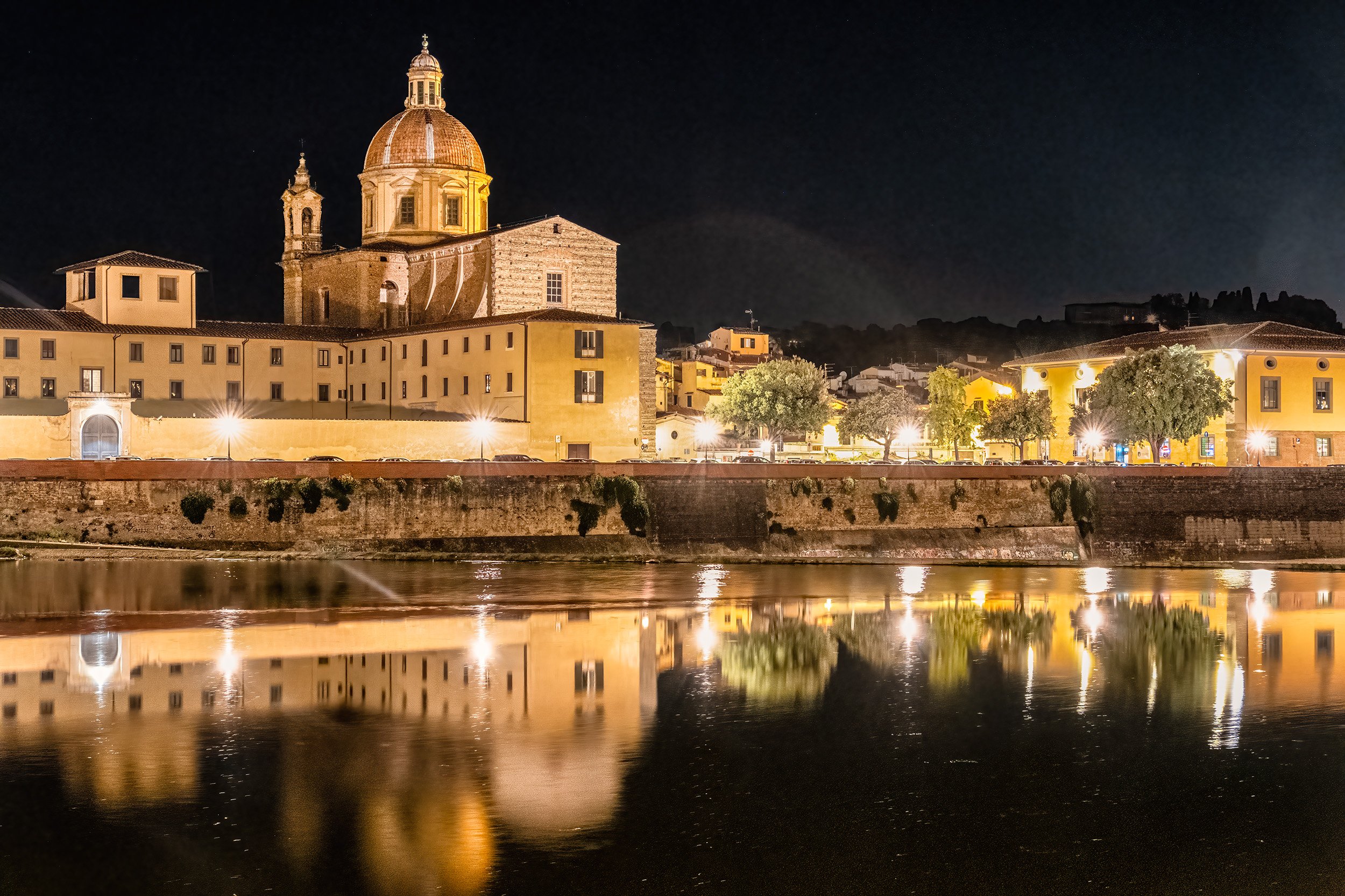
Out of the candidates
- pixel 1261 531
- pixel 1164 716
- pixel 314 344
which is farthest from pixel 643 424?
pixel 1164 716

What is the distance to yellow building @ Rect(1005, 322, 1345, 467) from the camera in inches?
2361

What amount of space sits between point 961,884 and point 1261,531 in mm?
38500

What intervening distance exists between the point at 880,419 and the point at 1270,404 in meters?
17.0

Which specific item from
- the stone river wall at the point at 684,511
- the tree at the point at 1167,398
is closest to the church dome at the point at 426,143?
the stone river wall at the point at 684,511

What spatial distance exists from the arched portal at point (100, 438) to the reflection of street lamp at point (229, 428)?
9.34 feet

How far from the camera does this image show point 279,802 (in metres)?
16.0

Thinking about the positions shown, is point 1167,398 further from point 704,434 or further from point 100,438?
point 100,438

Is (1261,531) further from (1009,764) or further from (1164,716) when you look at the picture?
(1009,764)

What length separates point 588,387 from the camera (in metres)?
53.2

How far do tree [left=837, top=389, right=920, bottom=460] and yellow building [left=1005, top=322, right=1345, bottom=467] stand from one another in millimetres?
9701

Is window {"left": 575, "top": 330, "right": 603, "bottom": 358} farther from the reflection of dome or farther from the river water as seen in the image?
the reflection of dome

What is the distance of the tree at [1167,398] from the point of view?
56.5 metres

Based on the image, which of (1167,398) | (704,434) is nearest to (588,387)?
(704,434)

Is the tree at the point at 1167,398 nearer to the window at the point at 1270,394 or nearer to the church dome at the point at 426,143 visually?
the window at the point at 1270,394
